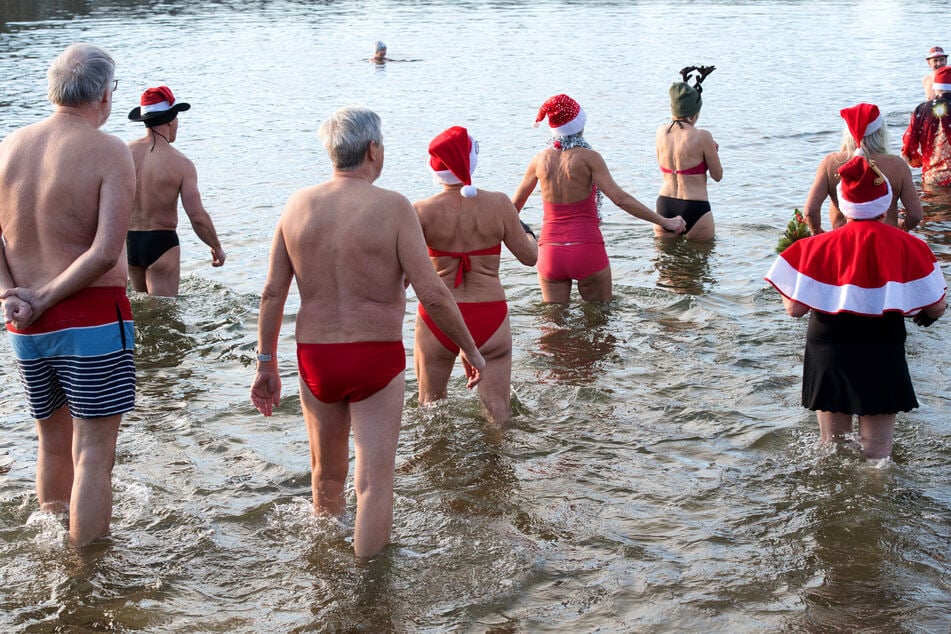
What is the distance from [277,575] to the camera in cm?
486

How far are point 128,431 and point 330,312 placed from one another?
2.84 metres

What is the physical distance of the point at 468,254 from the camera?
5.99 meters

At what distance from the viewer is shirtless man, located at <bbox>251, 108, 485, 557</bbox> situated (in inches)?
171

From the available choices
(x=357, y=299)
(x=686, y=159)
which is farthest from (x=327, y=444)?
(x=686, y=159)

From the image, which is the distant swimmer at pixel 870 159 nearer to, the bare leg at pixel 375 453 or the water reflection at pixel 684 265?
the water reflection at pixel 684 265

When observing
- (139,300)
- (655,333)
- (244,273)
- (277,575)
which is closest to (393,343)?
(277,575)

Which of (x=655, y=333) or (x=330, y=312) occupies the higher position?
(x=330, y=312)

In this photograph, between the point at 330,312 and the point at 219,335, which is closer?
the point at 330,312

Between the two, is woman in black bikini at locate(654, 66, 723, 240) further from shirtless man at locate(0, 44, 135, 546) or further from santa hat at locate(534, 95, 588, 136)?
shirtless man at locate(0, 44, 135, 546)

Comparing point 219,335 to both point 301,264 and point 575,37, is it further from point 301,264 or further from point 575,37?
point 575,37

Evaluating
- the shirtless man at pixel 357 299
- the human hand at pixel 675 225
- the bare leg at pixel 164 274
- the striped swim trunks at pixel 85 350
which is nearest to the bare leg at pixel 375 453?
the shirtless man at pixel 357 299

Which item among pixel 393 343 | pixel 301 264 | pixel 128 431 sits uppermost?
pixel 301 264

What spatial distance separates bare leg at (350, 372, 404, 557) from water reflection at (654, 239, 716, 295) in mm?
5456

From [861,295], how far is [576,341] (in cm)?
335
